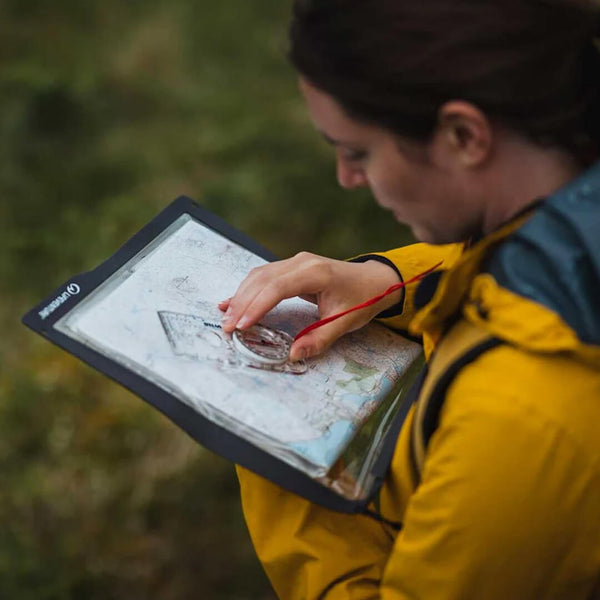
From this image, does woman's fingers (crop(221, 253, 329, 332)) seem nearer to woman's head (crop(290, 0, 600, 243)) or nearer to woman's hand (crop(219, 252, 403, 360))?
woman's hand (crop(219, 252, 403, 360))

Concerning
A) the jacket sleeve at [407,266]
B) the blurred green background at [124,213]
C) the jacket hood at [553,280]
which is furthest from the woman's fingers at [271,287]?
the blurred green background at [124,213]

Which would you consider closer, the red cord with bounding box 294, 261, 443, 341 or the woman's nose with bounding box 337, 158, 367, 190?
the woman's nose with bounding box 337, 158, 367, 190

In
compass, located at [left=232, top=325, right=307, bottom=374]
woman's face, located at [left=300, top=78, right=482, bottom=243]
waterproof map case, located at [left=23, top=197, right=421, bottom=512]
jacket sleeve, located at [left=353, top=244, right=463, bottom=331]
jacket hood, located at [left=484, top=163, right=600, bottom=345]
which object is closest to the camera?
jacket hood, located at [left=484, top=163, right=600, bottom=345]

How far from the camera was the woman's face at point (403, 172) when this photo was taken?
0.99 m

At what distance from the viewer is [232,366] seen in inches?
46.7

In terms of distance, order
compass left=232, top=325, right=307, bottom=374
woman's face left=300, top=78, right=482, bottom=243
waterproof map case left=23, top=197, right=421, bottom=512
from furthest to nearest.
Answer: compass left=232, top=325, right=307, bottom=374 < waterproof map case left=23, top=197, right=421, bottom=512 < woman's face left=300, top=78, right=482, bottom=243

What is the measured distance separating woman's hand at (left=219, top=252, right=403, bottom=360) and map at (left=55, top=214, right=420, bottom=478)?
29mm

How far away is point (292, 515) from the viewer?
1.19 metres

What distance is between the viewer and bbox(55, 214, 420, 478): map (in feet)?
3.68

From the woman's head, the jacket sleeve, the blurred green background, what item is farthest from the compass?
the blurred green background

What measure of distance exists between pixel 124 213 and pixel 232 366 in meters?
1.83

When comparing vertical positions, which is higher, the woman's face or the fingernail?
the woman's face

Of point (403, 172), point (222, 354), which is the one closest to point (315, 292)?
point (222, 354)

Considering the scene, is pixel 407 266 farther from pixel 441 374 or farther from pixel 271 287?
pixel 441 374
